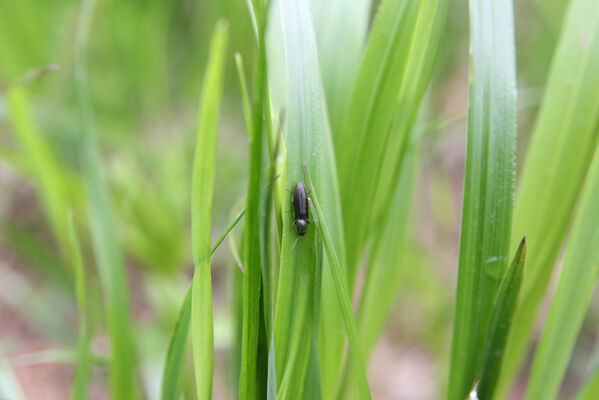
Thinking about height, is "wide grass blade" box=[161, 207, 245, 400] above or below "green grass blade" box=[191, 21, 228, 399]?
below

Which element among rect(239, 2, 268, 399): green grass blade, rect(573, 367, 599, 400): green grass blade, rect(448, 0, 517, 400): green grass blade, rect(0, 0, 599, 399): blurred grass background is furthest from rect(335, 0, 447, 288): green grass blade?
rect(0, 0, 599, 399): blurred grass background

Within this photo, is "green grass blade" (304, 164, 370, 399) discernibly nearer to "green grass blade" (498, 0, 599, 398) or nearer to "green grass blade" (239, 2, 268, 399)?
"green grass blade" (239, 2, 268, 399)

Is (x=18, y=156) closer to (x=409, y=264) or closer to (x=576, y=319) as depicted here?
(x=409, y=264)

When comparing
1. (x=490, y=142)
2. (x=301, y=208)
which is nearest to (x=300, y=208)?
(x=301, y=208)

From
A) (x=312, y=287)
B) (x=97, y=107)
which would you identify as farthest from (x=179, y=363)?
(x=97, y=107)

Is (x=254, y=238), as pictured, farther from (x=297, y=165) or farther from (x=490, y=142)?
(x=490, y=142)
